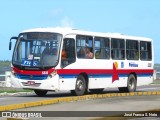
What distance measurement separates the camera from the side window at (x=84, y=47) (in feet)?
82.9

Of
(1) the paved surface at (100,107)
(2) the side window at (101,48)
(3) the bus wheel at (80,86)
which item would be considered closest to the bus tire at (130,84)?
(2) the side window at (101,48)

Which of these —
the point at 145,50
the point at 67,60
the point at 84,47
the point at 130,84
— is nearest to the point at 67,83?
the point at 67,60

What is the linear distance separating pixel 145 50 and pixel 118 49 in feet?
10.1

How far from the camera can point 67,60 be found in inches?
965

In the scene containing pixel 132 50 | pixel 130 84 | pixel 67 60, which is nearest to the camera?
pixel 67 60

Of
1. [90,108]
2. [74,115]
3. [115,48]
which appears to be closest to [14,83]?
[115,48]

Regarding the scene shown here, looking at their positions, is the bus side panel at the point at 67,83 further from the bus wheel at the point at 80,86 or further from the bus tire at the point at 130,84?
the bus tire at the point at 130,84

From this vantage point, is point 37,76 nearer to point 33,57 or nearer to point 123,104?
point 33,57

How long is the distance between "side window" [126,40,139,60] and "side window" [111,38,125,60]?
1.59 ft

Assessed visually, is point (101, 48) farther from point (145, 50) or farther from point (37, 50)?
point (145, 50)

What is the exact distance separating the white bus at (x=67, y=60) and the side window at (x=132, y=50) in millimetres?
514

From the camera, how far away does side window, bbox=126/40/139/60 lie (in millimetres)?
29109

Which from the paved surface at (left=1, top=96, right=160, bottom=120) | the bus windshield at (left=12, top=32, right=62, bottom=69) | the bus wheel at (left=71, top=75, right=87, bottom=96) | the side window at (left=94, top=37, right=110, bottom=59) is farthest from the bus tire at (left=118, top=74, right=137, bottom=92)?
the paved surface at (left=1, top=96, right=160, bottom=120)

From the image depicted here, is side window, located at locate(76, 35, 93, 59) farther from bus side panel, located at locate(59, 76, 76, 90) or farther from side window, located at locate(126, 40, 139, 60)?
side window, located at locate(126, 40, 139, 60)
